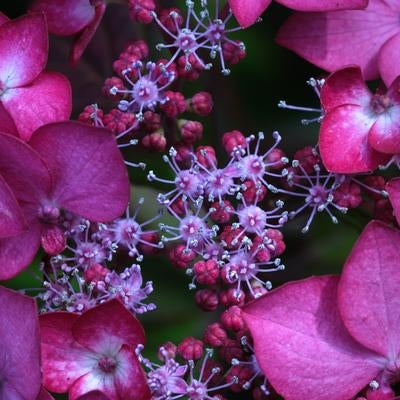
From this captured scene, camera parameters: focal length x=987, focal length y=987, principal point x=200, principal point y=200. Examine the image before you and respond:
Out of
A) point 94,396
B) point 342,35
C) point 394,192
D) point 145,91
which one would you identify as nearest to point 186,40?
point 145,91

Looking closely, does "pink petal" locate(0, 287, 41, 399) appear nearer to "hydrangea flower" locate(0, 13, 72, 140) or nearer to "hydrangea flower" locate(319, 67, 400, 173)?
"hydrangea flower" locate(0, 13, 72, 140)

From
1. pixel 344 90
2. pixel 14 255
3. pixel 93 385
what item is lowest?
pixel 93 385

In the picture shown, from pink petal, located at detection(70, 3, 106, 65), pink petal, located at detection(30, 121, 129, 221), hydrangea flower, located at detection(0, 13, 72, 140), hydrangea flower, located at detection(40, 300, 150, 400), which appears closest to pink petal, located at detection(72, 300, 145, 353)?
hydrangea flower, located at detection(40, 300, 150, 400)

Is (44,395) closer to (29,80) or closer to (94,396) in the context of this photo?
(94,396)

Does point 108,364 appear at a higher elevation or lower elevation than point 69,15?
lower

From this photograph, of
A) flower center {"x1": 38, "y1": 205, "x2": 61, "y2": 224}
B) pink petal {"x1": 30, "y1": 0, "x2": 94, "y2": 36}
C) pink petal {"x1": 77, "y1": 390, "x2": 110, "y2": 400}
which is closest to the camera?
pink petal {"x1": 77, "y1": 390, "x2": 110, "y2": 400}

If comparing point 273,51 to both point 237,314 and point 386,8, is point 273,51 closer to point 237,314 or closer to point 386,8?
point 386,8

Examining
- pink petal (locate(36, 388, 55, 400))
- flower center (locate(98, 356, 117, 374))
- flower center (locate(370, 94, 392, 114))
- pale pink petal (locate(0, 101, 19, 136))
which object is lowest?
flower center (locate(98, 356, 117, 374))
